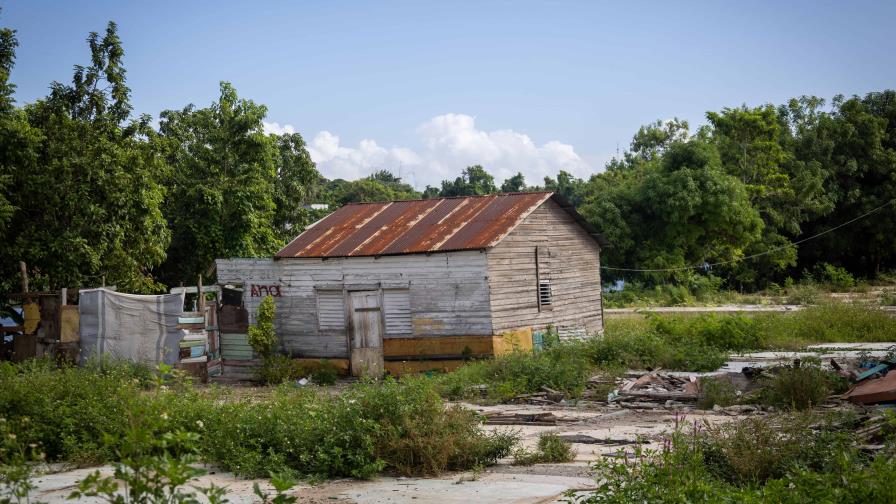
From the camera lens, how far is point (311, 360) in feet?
72.4

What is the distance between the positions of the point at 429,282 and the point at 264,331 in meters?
4.44

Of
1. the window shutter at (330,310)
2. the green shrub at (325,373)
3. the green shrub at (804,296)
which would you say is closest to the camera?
the green shrub at (325,373)

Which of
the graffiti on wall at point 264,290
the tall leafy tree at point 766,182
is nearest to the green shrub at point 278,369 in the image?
the graffiti on wall at point 264,290

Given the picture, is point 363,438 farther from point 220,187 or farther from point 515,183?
point 515,183

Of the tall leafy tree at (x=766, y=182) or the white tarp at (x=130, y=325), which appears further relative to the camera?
the tall leafy tree at (x=766, y=182)

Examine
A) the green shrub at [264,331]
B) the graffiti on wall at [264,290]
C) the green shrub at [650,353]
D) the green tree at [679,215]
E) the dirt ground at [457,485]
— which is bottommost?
the dirt ground at [457,485]

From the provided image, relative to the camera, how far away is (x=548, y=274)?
22.6m

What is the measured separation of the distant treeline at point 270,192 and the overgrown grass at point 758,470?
15799 mm

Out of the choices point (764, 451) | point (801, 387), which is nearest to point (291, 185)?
point (801, 387)

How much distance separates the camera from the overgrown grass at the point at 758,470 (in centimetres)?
663

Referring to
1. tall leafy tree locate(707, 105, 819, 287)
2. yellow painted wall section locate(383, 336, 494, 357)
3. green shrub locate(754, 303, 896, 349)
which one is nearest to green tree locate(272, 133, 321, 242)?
yellow painted wall section locate(383, 336, 494, 357)

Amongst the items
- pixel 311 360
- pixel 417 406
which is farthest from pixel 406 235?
pixel 417 406

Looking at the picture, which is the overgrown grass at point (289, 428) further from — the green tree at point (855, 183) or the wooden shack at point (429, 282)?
the green tree at point (855, 183)

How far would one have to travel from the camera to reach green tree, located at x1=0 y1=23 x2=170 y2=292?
19.9 m
